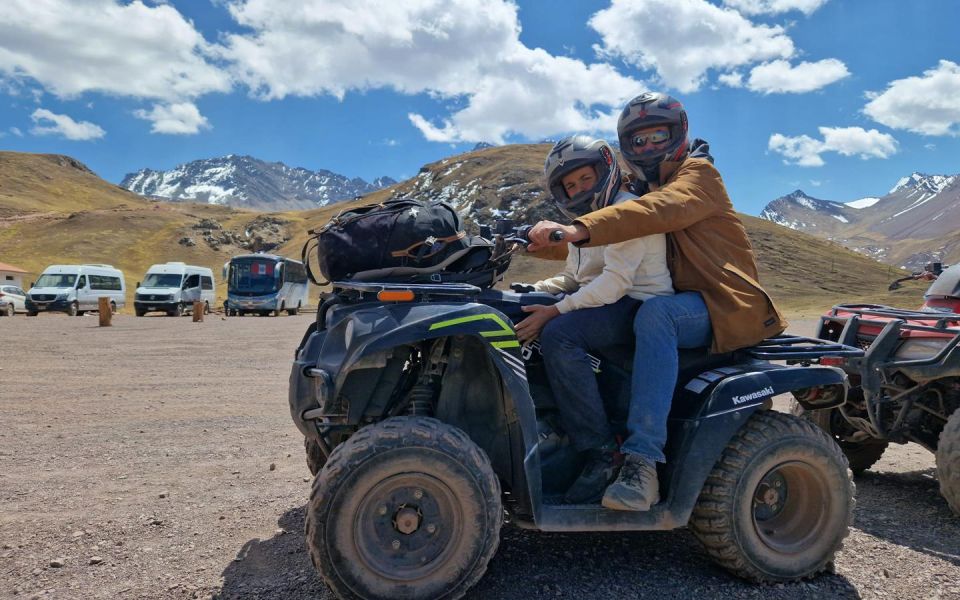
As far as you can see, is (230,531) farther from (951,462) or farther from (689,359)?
(951,462)

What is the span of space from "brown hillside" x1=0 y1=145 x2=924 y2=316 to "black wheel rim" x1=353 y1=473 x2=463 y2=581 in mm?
38724

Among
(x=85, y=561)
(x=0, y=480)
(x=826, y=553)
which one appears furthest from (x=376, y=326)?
(x=0, y=480)

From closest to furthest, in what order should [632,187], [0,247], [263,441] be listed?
[632,187]
[263,441]
[0,247]

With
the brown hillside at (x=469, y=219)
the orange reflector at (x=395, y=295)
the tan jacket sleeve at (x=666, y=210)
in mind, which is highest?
the brown hillside at (x=469, y=219)

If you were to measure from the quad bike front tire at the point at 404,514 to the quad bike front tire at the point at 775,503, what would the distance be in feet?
3.97

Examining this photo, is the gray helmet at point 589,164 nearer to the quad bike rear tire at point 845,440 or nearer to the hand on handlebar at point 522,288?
the hand on handlebar at point 522,288

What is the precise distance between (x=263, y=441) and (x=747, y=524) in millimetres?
4587

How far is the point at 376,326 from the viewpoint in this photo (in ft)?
10.5

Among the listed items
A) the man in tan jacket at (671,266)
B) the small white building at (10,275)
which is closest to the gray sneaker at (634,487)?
the man in tan jacket at (671,266)

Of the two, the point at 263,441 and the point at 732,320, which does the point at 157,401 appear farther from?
the point at 732,320

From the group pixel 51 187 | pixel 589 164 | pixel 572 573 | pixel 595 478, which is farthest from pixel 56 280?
pixel 51 187

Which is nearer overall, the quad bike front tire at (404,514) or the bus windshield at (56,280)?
the quad bike front tire at (404,514)

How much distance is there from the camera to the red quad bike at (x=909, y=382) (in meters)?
4.80

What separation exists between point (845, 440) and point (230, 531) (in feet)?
16.2
